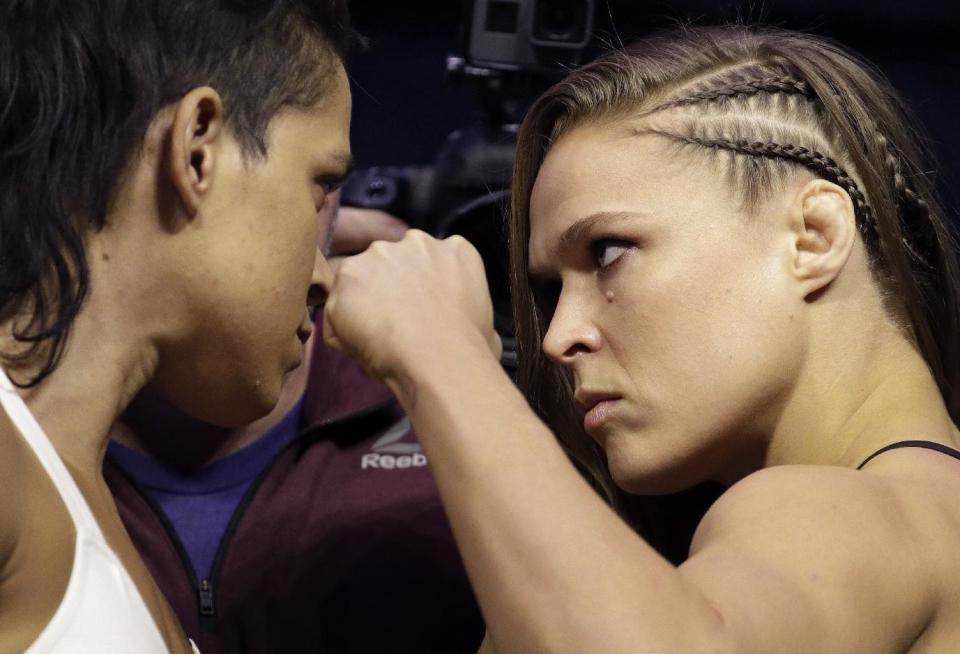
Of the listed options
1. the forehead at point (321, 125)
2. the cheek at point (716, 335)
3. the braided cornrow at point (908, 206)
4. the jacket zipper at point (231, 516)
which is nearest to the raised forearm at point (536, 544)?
the cheek at point (716, 335)

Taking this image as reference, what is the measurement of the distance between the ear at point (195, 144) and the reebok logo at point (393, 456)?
555mm

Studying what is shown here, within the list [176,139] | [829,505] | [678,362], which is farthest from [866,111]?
[176,139]

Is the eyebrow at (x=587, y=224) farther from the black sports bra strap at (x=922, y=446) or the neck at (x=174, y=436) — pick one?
the neck at (x=174, y=436)

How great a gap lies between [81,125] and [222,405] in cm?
29

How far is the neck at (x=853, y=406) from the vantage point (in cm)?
107

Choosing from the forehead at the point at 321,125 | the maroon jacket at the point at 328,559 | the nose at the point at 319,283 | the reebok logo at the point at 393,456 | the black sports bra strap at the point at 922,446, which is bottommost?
the maroon jacket at the point at 328,559

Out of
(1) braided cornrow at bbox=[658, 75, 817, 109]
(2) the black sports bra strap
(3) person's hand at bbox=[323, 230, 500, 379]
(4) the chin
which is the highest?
(1) braided cornrow at bbox=[658, 75, 817, 109]

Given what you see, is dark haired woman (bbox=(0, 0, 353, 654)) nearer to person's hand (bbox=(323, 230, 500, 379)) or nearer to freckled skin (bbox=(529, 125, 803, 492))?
person's hand (bbox=(323, 230, 500, 379))

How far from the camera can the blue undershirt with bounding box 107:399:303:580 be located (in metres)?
1.50

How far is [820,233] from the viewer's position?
1.09 metres

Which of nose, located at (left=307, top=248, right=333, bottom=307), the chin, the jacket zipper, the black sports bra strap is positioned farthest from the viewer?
the jacket zipper

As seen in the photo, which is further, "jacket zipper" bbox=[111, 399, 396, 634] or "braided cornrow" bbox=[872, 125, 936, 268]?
"jacket zipper" bbox=[111, 399, 396, 634]

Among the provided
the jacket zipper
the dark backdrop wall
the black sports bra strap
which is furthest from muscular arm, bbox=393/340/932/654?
the dark backdrop wall

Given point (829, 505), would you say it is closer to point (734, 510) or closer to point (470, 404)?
point (734, 510)
